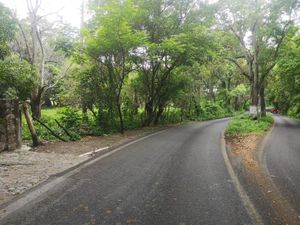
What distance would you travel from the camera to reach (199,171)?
669 cm

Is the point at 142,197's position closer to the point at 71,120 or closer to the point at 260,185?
the point at 260,185

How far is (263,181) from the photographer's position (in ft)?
19.4

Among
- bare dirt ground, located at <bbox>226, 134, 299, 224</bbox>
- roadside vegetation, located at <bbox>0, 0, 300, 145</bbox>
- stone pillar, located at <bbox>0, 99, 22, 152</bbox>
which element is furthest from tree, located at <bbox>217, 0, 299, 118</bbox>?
stone pillar, located at <bbox>0, 99, 22, 152</bbox>

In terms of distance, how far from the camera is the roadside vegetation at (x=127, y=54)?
11.6 metres

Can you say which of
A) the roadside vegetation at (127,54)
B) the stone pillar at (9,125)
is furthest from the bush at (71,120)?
the stone pillar at (9,125)

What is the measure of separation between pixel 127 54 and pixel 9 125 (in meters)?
7.79

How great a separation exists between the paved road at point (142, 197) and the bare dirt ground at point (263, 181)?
594 millimetres

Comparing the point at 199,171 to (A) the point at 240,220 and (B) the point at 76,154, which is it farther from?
(B) the point at 76,154

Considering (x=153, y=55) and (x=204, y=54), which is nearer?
(x=153, y=55)

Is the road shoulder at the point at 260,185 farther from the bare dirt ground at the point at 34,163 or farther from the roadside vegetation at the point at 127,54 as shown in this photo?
the roadside vegetation at the point at 127,54

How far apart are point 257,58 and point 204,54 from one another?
22.9 feet

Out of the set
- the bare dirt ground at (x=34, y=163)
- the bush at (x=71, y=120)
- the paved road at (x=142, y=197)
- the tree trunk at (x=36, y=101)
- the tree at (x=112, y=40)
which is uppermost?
the tree at (x=112, y=40)

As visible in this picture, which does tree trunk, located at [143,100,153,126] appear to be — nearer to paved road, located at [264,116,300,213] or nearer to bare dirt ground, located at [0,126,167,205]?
bare dirt ground, located at [0,126,167,205]

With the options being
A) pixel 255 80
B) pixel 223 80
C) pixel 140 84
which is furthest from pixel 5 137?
pixel 223 80
